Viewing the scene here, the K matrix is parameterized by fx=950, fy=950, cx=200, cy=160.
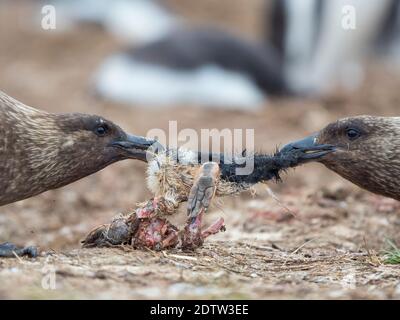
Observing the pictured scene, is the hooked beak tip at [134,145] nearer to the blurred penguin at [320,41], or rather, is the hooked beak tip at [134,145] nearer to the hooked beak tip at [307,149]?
the hooked beak tip at [307,149]

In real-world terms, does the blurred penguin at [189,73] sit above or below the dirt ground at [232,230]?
above

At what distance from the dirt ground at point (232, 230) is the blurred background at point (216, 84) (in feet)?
0.10

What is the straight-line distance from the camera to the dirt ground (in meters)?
5.24

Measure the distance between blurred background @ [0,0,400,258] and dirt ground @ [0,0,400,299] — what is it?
3cm

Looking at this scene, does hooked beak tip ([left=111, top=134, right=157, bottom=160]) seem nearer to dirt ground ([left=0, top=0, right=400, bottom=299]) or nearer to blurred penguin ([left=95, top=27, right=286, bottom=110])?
dirt ground ([left=0, top=0, right=400, bottom=299])

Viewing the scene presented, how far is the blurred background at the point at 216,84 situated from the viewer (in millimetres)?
8477

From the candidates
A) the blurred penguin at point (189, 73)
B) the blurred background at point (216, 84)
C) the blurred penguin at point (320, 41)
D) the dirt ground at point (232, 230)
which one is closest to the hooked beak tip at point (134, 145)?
the dirt ground at point (232, 230)

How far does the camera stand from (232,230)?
785 centimetres

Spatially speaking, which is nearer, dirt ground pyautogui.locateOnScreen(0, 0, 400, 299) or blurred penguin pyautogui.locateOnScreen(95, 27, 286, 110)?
dirt ground pyautogui.locateOnScreen(0, 0, 400, 299)

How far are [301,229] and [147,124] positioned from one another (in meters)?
5.56

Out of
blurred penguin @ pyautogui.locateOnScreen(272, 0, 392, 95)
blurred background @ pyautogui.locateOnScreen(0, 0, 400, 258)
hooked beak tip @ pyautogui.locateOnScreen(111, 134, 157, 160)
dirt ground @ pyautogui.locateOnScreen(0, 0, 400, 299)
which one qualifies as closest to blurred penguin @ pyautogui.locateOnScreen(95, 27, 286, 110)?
blurred background @ pyautogui.locateOnScreen(0, 0, 400, 258)

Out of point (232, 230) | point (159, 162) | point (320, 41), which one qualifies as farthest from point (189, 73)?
point (159, 162)
